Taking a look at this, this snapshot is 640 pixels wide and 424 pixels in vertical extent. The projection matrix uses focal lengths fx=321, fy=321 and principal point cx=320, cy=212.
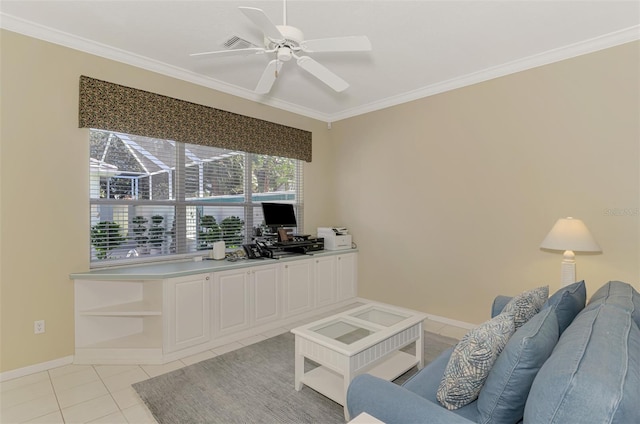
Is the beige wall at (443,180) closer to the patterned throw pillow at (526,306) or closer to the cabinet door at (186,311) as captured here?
the cabinet door at (186,311)

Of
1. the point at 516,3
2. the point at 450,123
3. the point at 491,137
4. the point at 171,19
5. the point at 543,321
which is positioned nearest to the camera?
the point at 543,321

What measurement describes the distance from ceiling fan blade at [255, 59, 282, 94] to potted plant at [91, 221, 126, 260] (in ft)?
6.67

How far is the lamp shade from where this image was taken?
2.59m

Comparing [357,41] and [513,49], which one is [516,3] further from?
[357,41]

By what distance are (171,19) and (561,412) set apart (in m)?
3.28

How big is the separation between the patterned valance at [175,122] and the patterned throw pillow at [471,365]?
3.31 metres

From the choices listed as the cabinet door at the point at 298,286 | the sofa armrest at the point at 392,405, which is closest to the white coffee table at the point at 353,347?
the sofa armrest at the point at 392,405

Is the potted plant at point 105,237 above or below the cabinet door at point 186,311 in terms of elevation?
above

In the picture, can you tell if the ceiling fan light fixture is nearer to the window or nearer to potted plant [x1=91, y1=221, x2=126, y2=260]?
the window

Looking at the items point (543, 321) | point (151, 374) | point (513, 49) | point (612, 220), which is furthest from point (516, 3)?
point (151, 374)

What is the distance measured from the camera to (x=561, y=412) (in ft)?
2.99

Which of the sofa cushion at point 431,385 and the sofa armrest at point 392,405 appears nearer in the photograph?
the sofa armrest at point 392,405

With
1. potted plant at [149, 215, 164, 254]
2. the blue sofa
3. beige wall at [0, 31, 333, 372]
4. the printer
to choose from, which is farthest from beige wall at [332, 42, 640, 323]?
beige wall at [0, 31, 333, 372]

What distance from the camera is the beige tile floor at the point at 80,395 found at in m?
2.15
